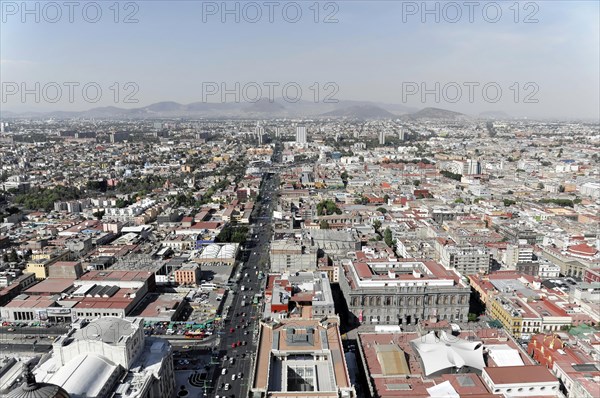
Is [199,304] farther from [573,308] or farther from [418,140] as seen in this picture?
[418,140]

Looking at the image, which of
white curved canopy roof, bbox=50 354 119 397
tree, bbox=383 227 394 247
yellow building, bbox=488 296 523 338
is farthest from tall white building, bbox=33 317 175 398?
tree, bbox=383 227 394 247

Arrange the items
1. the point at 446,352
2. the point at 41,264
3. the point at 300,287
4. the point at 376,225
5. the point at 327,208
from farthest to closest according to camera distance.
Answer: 1. the point at 327,208
2. the point at 376,225
3. the point at 41,264
4. the point at 300,287
5. the point at 446,352

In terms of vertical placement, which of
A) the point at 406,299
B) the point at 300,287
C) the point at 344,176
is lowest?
the point at 406,299

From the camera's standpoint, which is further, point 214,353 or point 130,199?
point 130,199

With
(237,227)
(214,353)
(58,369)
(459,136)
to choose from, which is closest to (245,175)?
(237,227)

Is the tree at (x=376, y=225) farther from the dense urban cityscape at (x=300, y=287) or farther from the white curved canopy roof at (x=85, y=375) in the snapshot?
the white curved canopy roof at (x=85, y=375)

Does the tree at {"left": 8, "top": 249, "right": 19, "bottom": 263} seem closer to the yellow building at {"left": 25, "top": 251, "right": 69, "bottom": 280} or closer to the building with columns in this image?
the yellow building at {"left": 25, "top": 251, "right": 69, "bottom": 280}

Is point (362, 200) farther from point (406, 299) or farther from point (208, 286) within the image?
point (406, 299)

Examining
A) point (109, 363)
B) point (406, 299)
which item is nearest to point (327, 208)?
point (406, 299)
